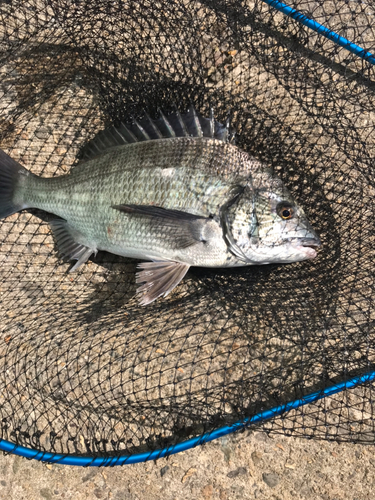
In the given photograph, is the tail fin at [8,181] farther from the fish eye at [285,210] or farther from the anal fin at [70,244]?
the fish eye at [285,210]

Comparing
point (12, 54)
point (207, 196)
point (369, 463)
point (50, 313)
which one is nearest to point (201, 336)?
point (207, 196)

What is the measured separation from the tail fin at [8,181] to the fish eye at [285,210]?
1.61 metres

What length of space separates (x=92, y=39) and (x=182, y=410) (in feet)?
7.80

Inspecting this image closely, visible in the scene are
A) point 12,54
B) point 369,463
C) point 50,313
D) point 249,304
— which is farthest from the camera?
point 12,54

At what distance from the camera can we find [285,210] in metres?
2.11

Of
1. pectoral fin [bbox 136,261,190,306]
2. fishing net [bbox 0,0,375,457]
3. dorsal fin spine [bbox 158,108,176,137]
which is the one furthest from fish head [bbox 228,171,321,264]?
dorsal fin spine [bbox 158,108,176,137]

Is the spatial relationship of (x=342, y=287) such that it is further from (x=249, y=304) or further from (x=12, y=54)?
(x=12, y=54)

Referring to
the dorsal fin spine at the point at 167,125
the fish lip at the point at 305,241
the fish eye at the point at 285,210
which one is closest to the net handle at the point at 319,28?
the dorsal fin spine at the point at 167,125

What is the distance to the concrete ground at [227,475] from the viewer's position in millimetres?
2076

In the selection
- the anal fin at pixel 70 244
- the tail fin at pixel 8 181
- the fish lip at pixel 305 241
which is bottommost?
the fish lip at pixel 305 241

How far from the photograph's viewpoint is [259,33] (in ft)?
8.09

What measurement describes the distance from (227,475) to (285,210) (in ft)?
4.86

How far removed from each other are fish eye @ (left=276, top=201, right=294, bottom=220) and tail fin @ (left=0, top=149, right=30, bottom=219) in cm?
161

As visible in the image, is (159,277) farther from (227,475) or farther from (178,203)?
(227,475)
